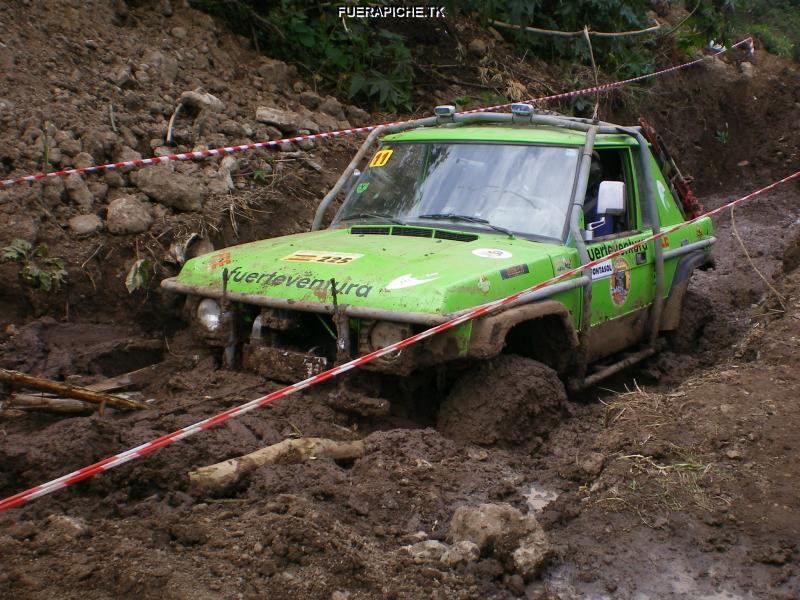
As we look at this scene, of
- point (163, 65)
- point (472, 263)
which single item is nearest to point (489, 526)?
point (472, 263)

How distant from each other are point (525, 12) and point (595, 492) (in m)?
8.95

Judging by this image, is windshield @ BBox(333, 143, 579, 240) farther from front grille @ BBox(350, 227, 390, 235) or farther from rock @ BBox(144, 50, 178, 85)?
rock @ BBox(144, 50, 178, 85)

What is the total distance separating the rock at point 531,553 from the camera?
3.88 metres

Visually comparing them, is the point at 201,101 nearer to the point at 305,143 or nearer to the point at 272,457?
the point at 305,143

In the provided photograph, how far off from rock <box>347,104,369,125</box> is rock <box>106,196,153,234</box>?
11.9ft

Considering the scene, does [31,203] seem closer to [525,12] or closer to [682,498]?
[682,498]

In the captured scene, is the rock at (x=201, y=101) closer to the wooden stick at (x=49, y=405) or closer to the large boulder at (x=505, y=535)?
the wooden stick at (x=49, y=405)

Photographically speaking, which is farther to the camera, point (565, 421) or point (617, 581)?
point (565, 421)

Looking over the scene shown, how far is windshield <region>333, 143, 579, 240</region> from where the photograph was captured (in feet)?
19.9

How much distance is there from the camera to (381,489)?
14.6 ft

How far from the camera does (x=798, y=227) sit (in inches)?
470

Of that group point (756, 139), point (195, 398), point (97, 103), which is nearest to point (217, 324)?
point (195, 398)

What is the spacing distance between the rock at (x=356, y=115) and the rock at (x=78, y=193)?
3846 millimetres

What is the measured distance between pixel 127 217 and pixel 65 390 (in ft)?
9.49
